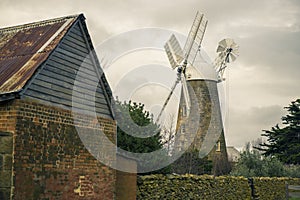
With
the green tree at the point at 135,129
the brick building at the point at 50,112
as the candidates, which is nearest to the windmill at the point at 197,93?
the green tree at the point at 135,129

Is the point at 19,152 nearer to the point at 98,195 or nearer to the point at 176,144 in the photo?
the point at 98,195

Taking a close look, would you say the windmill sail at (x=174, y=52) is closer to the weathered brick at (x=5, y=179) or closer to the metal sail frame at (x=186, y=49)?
the metal sail frame at (x=186, y=49)

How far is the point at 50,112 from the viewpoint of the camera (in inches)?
458

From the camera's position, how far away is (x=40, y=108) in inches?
444

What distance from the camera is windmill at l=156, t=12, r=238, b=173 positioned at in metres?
33.8

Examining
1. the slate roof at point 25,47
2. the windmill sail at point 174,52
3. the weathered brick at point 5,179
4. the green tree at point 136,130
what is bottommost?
the weathered brick at point 5,179

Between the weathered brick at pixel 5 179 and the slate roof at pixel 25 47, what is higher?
the slate roof at pixel 25 47

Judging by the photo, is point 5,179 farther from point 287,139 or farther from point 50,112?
point 287,139

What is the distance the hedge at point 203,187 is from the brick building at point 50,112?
1.31m

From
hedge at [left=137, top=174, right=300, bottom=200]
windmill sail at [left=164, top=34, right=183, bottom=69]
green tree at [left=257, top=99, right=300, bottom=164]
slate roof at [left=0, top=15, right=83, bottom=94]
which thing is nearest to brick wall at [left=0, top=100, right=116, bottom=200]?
slate roof at [left=0, top=15, right=83, bottom=94]

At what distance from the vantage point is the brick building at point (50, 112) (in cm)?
1050

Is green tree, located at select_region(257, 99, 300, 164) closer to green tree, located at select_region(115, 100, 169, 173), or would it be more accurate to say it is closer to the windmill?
the windmill

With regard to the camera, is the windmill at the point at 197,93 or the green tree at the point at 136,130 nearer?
the green tree at the point at 136,130

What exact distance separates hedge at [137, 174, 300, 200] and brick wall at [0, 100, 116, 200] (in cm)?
153
